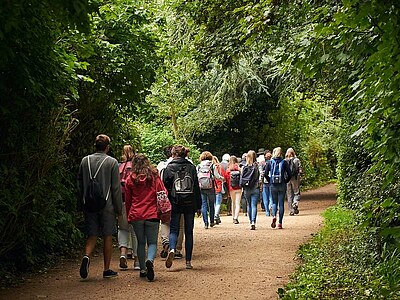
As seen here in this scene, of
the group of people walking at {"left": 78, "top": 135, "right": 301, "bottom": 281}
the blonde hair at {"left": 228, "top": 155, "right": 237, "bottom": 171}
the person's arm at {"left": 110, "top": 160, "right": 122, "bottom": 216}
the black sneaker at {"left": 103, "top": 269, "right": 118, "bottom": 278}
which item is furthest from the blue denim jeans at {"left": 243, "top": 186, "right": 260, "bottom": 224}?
the person's arm at {"left": 110, "top": 160, "right": 122, "bottom": 216}

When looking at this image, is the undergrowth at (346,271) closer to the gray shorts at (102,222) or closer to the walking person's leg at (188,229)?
the walking person's leg at (188,229)

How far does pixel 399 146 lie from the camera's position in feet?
19.6

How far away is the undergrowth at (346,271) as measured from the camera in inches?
270

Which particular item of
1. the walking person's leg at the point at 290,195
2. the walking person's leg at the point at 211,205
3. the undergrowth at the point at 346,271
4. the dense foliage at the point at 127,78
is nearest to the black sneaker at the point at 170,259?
the undergrowth at the point at 346,271

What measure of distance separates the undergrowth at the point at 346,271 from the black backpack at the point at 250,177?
3697mm

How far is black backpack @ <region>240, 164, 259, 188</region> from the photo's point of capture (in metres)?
17.3

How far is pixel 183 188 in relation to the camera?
35.3 feet

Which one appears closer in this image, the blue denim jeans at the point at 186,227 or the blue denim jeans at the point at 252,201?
the blue denim jeans at the point at 186,227

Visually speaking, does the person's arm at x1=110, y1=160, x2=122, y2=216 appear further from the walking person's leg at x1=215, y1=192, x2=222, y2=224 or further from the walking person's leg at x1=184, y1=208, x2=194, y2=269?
the walking person's leg at x1=215, y1=192, x2=222, y2=224

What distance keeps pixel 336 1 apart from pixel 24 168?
519 cm

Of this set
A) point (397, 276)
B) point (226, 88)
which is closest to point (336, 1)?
point (397, 276)

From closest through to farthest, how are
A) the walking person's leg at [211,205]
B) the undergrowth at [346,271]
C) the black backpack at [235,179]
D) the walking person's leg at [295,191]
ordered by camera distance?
the undergrowth at [346,271] → the walking person's leg at [211,205] → the black backpack at [235,179] → the walking person's leg at [295,191]

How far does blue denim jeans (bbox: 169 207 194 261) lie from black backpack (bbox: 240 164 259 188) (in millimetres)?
6611

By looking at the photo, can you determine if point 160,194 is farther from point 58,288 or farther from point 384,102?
point 384,102
